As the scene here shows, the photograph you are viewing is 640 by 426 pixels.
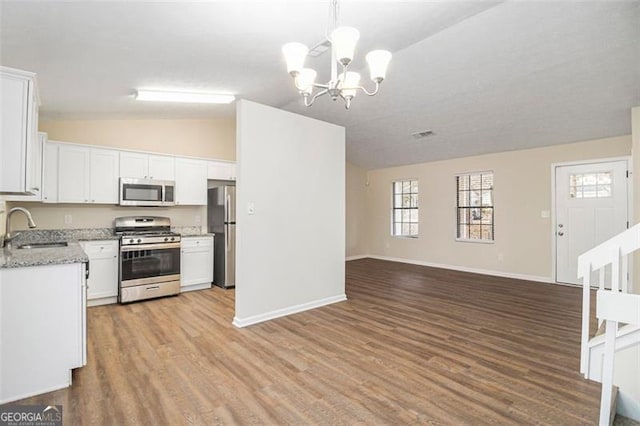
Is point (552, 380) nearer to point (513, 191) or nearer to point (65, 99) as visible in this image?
point (513, 191)

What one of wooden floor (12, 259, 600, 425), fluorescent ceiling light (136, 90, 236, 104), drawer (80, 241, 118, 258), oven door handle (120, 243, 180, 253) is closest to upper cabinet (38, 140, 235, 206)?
drawer (80, 241, 118, 258)

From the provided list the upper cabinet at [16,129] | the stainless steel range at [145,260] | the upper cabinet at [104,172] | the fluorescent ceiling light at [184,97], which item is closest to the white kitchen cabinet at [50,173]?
the upper cabinet at [104,172]

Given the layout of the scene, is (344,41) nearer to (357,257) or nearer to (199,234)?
(199,234)

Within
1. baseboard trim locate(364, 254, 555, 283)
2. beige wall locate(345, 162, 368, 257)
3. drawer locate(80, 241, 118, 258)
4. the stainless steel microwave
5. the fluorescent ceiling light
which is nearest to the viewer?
the fluorescent ceiling light

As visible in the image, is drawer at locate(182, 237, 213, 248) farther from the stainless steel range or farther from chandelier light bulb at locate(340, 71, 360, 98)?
chandelier light bulb at locate(340, 71, 360, 98)

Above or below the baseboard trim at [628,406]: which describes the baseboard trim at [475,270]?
above

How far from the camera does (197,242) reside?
5.03m

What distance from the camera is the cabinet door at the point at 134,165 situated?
453 cm

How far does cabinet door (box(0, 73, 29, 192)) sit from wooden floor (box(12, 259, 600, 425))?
151 cm

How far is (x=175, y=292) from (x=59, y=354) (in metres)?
2.39

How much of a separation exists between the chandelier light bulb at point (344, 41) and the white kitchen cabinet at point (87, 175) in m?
3.89

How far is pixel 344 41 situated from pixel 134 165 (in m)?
3.93

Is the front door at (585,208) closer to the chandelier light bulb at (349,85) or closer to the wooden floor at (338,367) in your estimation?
the wooden floor at (338,367)

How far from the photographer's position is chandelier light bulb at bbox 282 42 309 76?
6.99 ft
